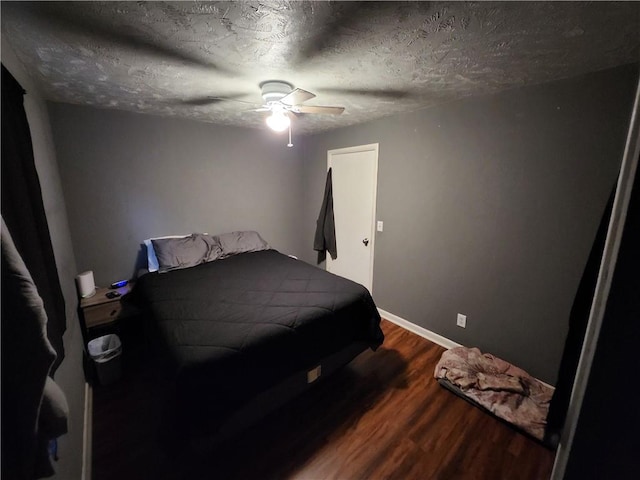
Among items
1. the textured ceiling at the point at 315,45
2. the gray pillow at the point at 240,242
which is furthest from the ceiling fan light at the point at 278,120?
the gray pillow at the point at 240,242

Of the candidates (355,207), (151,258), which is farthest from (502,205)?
(151,258)

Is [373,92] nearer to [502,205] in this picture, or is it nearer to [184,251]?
[502,205]

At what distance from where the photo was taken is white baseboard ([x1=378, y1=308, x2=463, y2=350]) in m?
2.59

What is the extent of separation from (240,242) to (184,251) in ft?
2.11

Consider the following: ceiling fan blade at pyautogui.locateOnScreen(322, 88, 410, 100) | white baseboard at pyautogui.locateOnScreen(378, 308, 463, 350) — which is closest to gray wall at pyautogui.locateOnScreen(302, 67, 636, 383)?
white baseboard at pyautogui.locateOnScreen(378, 308, 463, 350)

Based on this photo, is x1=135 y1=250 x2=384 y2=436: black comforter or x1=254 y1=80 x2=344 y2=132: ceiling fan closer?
x1=135 y1=250 x2=384 y2=436: black comforter

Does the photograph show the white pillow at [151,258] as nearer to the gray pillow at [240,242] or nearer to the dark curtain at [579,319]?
the gray pillow at [240,242]

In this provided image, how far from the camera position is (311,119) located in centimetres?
288

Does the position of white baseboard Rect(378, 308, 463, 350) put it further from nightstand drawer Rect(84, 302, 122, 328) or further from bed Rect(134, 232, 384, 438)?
nightstand drawer Rect(84, 302, 122, 328)

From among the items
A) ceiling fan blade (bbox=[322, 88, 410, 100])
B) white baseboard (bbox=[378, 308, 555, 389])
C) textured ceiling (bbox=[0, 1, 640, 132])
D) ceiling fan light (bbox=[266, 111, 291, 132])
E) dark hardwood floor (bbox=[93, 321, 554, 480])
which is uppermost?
ceiling fan blade (bbox=[322, 88, 410, 100])

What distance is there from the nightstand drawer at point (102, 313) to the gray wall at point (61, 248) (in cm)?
12

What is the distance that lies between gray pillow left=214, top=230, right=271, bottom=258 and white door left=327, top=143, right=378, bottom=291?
1.08 meters

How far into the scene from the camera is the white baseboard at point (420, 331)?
2588 mm

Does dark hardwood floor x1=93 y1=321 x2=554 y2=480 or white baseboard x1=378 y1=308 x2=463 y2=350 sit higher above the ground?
white baseboard x1=378 y1=308 x2=463 y2=350
